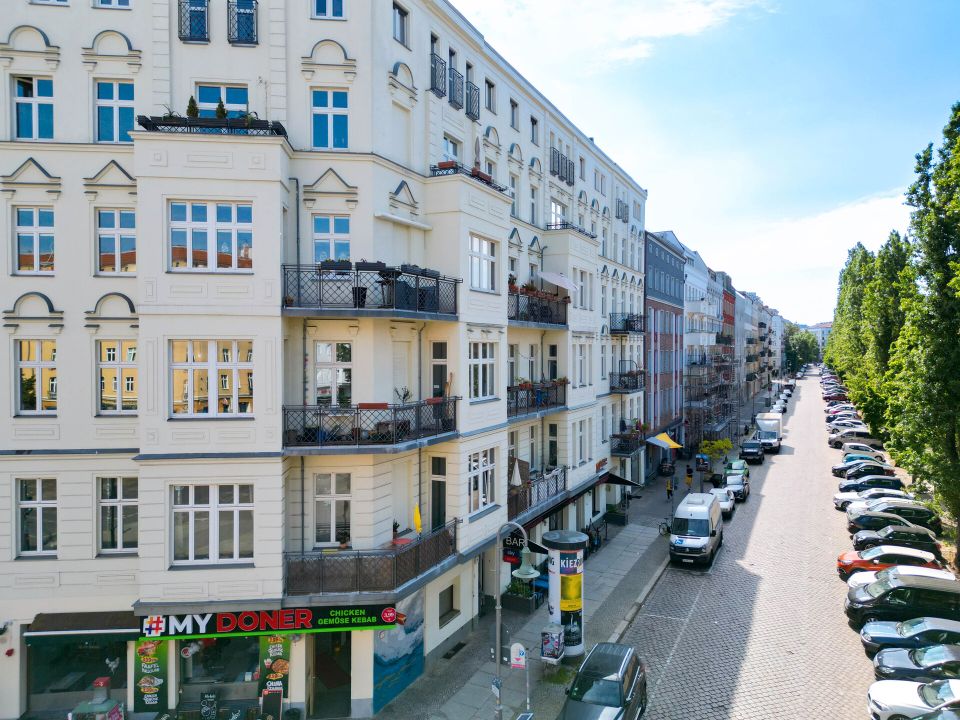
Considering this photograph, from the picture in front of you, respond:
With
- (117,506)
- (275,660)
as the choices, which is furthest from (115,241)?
(275,660)

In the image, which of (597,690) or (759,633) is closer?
(597,690)

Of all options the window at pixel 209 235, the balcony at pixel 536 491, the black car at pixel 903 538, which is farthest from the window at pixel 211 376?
the black car at pixel 903 538

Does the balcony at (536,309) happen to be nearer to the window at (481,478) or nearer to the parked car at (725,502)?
the window at (481,478)

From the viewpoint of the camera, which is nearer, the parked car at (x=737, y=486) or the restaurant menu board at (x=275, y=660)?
the restaurant menu board at (x=275, y=660)

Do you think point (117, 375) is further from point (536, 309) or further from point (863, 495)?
point (863, 495)

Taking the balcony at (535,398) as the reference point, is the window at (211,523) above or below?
below

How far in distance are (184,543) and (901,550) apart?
79.8 feet

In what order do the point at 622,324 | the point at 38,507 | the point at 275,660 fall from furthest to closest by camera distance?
the point at 622,324
the point at 38,507
the point at 275,660

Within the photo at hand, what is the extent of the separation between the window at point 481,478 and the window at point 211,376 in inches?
253

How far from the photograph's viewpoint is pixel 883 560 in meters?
22.0

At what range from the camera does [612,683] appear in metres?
13.0

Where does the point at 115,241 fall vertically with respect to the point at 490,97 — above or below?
below

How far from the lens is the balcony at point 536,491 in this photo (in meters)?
19.5

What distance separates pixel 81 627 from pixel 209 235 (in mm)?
9104
